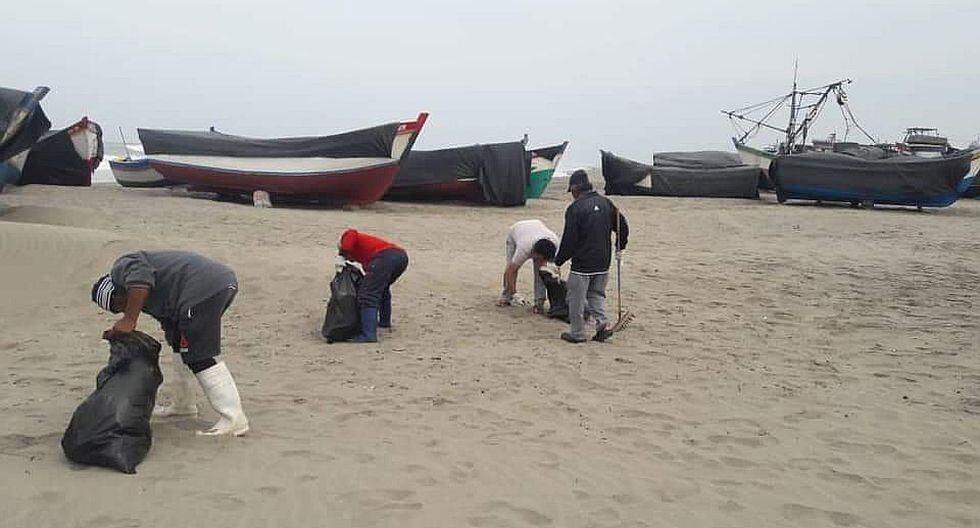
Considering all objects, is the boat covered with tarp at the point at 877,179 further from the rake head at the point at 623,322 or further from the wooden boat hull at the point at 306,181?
the rake head at the point at 623,322

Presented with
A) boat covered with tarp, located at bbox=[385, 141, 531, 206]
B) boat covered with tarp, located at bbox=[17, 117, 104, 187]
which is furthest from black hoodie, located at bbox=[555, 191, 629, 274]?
boat covered with tarp, located at bbox=[17, 117, 104, 187]

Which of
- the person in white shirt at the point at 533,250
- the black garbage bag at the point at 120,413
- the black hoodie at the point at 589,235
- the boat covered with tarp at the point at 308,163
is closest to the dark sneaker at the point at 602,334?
the black hoodie at the point at 589,235

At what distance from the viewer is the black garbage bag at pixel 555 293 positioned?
8427 mm

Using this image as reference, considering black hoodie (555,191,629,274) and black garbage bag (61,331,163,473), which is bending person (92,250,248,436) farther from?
black hoodie (555,191,629,274)

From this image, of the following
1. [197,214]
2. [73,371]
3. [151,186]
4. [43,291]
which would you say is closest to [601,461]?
[73,371]

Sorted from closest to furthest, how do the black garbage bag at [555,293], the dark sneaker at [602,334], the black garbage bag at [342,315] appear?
the black garbage bag at [342,315]
the dark sneaker at [602,334]
the black garbage bag at [555,293]

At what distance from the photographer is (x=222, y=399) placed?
15.3ft

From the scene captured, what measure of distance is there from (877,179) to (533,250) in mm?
17092

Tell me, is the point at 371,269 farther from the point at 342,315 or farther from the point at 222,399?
the point at 222,399

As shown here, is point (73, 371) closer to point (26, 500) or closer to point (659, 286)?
point (26, 500)

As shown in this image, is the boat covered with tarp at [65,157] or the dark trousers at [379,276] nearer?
the dark trousers at [379,276]

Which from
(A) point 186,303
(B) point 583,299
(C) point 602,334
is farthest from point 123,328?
(C) point 602,334

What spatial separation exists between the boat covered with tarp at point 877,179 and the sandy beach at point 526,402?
1078 centimetres

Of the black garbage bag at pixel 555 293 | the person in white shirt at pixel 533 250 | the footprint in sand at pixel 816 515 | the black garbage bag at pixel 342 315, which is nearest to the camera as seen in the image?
the footprint in sand at pixel 816 515
